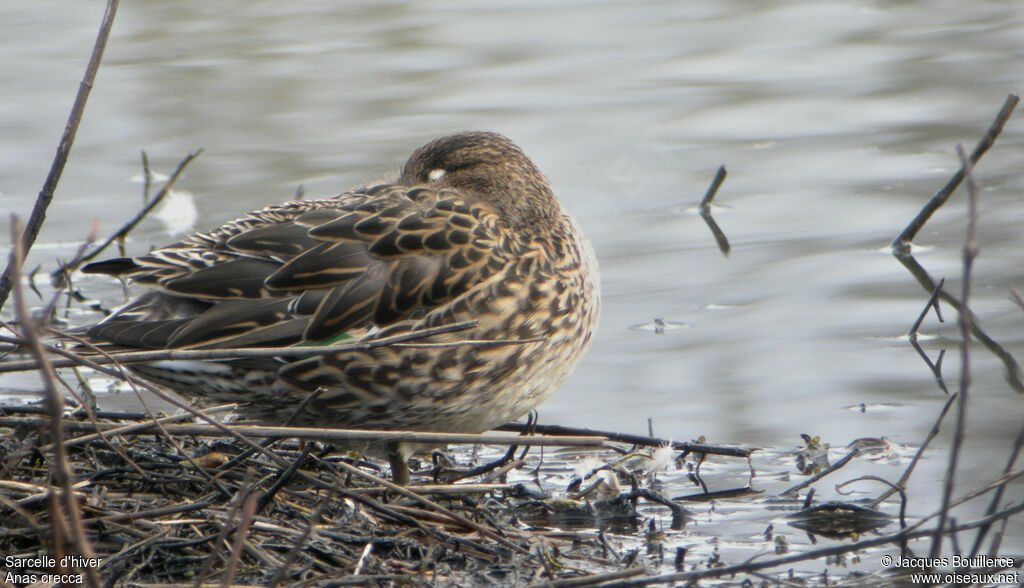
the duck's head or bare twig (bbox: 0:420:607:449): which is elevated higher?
the duck's head

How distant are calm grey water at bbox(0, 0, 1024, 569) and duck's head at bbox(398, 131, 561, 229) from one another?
3.30 feet

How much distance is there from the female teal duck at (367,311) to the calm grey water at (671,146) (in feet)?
3.15

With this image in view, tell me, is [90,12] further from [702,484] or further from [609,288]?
[702,484]

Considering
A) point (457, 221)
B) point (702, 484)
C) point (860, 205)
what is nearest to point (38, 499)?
point (457, 221)

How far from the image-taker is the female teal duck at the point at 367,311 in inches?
184

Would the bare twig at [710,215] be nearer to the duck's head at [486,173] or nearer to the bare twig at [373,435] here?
the duck's head at [486,173]

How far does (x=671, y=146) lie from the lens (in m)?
9.43

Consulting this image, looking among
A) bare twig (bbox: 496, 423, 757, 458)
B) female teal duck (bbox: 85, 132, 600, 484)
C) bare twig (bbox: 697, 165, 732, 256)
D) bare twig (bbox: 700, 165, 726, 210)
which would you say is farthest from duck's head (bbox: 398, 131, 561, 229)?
bare twig (bbox: 700, 165, 726, 210)

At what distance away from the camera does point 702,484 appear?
16.0 ft

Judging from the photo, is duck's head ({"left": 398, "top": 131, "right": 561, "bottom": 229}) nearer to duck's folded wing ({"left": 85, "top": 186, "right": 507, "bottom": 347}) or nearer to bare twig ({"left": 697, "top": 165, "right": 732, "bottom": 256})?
duck's folded wing ({"left": 85, "top": 186, "right": 507, "bottom": 347})

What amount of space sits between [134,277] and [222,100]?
20.0 ft

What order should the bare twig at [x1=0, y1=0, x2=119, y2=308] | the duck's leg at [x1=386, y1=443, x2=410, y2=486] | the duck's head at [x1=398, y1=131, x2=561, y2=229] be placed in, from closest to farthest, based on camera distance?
the bare twig at [x1=0, y1=0, x2=119, y2=308]
the duck's leg at [x1=386, y1=443, x2=410, y2=486]
the duck's head at [x1=398, y1=131, x2=561, y2=229]

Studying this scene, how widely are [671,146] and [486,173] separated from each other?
4107mm

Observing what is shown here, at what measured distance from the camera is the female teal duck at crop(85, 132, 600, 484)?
4.68 m
